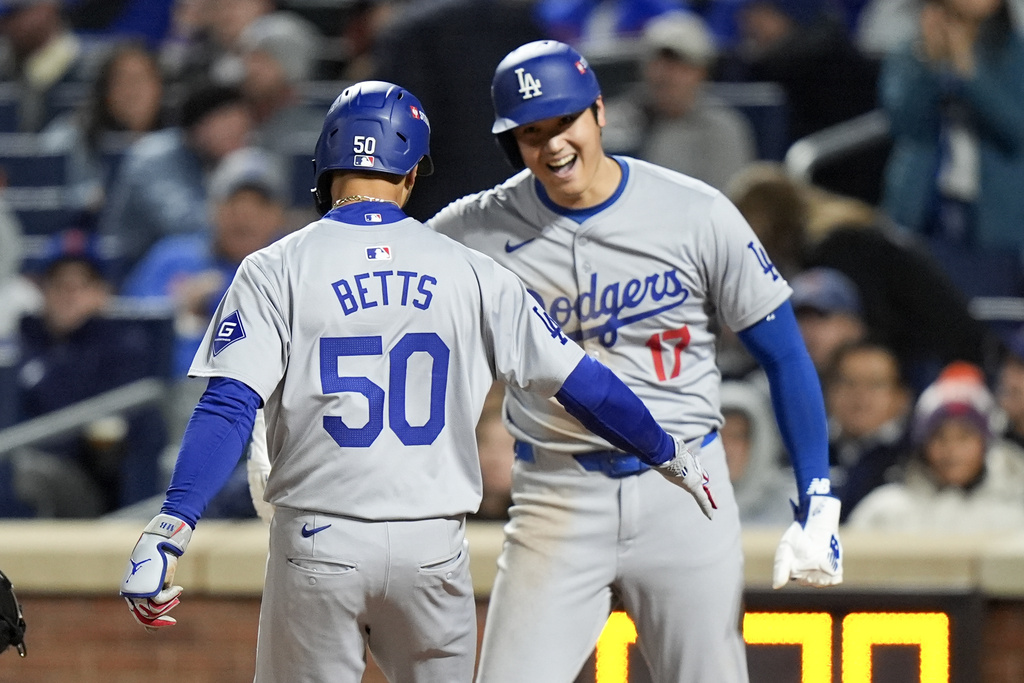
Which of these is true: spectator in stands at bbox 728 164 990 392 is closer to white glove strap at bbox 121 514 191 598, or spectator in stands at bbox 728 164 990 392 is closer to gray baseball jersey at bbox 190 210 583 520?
gray baseball jersey at bbox 190 210 583 520

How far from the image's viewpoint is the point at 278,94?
23.8 ft

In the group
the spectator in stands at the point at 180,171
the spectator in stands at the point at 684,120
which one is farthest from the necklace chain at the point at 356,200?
the spectator in stands at the point at 180,171

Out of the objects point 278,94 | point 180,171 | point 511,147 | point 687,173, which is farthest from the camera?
point 278,94

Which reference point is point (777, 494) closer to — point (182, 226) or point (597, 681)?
point (597, 681)

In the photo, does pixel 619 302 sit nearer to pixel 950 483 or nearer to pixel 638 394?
pixel 638 394

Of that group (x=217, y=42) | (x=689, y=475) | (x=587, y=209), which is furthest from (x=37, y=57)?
(x=689, y=475)

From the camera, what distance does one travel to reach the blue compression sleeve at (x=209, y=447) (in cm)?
264

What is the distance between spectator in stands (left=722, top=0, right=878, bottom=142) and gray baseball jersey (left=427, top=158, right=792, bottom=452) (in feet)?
12.8

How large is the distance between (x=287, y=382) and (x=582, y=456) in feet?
2.56

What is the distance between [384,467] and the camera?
2.79m

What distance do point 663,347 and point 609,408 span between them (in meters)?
0.43

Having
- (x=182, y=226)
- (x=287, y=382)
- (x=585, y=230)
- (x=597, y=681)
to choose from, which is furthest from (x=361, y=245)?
(x=182, y=226)

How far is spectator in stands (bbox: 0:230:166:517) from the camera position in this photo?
5488 millimetres

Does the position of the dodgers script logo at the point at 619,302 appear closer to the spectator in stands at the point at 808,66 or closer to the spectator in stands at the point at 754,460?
the spectator in stands at the point at 754,460
